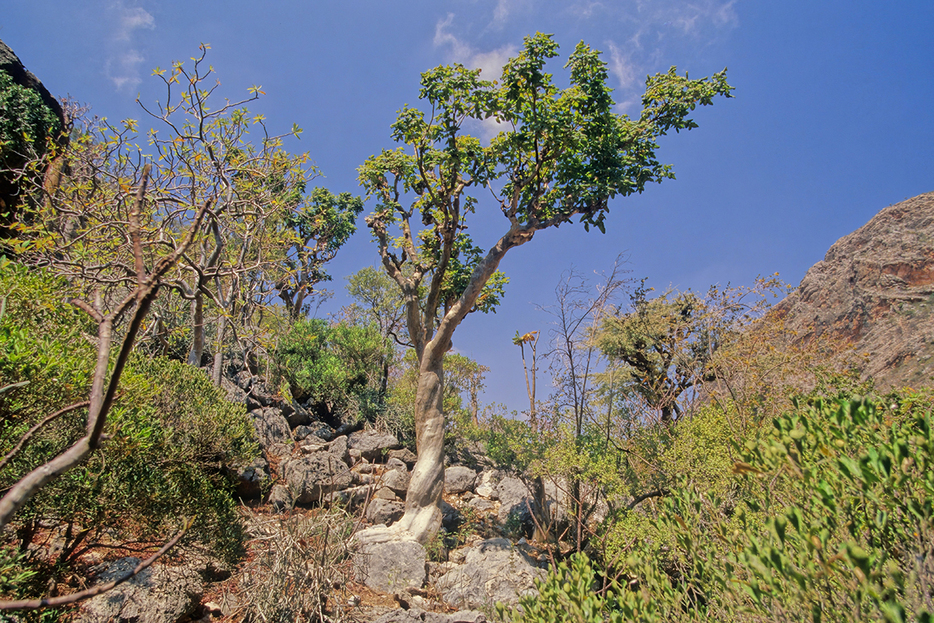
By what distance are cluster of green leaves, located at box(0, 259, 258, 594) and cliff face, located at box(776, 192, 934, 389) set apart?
2206 centimetres

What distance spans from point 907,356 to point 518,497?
21.7 metres

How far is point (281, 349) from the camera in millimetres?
15984

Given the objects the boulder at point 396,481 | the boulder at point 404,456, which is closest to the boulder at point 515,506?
the boulder at point 396,481

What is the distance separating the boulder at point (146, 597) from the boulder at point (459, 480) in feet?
26.6

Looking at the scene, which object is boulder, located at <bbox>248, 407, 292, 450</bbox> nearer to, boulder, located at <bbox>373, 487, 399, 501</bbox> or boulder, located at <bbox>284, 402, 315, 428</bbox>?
boulder, located at <bbox>284, 402, 315, 428</bbox>

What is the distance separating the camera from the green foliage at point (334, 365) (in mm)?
15320

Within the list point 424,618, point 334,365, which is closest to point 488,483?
point 334,365

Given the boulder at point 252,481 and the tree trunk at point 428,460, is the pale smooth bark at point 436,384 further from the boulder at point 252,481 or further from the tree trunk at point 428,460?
the boulder at point 252,481

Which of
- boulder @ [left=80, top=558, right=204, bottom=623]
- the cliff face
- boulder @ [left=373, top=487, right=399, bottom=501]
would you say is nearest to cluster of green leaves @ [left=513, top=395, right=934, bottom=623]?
boulder @ [left=80, top=558, right=204, bottom=623]

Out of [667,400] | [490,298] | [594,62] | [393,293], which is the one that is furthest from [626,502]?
[393,293]

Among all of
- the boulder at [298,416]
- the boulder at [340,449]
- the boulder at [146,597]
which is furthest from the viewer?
the boulder at [298,416]

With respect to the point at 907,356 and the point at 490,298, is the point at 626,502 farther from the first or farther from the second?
the point at 907,356

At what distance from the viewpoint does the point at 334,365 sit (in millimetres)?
15461

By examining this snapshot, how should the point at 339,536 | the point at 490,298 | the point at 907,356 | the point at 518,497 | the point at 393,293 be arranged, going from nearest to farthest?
the point at 339,536, the point at 518,497, the point at 490,298, the point at 907,356, the point at 393,293
